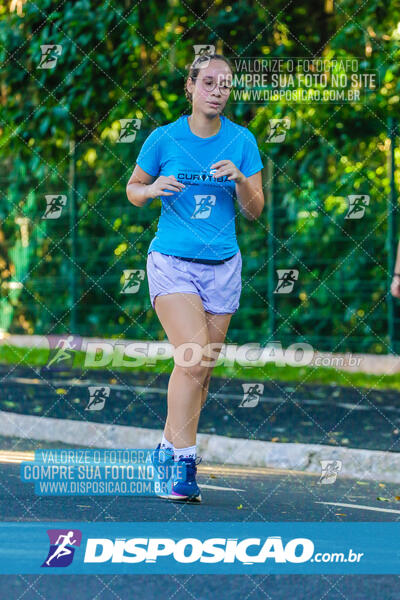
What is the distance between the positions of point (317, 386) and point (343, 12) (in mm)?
5030

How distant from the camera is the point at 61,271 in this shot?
18.4 meters

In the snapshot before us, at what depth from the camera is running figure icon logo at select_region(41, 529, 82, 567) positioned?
5228 millimetres

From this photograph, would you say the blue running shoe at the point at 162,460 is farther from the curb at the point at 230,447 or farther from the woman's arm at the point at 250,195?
the curb at the point at 230,447

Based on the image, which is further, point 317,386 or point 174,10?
point 174,10

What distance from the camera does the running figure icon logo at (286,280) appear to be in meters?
15.7

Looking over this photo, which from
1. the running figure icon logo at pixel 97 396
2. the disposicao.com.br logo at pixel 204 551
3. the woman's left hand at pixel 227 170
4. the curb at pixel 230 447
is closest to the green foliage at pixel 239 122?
the running figure icon logo at pixel 97 396

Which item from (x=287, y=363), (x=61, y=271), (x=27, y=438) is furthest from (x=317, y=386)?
Answer: (x=61, y=271)

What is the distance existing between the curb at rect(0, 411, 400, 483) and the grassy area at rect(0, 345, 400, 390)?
4373mm

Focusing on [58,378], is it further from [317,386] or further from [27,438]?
[27,438]

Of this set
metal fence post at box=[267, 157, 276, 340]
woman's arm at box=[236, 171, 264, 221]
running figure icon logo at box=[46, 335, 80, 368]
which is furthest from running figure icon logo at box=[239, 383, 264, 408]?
woman's arm at box=[236, 171, 264, 221]

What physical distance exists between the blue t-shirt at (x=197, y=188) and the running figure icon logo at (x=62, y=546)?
1605mm

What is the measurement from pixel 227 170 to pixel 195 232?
0.39m

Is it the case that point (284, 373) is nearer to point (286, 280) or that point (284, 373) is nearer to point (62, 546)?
point (286, 280)

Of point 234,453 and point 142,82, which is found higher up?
point 142,82
